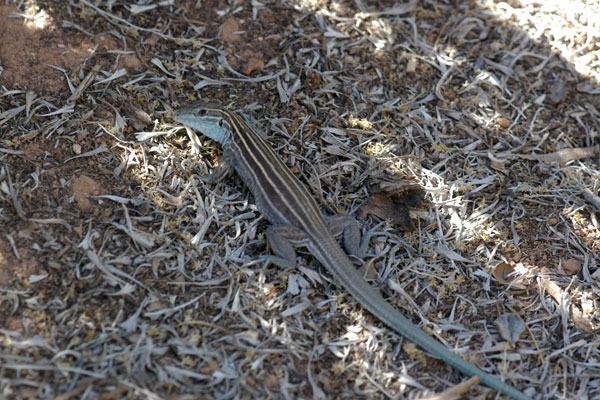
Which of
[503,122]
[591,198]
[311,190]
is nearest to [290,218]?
[311,190]

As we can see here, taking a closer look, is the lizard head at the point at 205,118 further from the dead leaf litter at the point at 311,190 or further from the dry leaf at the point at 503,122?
the dry leaf at the point at 503,122

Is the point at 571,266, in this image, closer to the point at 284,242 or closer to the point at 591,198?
the point at 591,198

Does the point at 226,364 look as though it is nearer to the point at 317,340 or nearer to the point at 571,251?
the point at 317,340

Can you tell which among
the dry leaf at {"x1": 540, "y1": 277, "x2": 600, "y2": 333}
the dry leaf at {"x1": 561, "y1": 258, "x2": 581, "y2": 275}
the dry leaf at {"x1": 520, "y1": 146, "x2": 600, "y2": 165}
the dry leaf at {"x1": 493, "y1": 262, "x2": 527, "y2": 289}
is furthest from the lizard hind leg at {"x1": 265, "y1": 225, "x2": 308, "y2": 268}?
the dry leaf at {"x1": 520, "y1": 146, "x2": 600, "y2": 165}

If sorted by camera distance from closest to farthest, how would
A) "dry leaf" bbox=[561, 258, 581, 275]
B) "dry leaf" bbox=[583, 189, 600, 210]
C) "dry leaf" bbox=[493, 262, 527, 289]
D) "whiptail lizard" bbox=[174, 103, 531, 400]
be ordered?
"whiptail lizard" bbox=[174, 103, 531, 400]
"dry leaf" bbox=[493, 262, 527, 289]
"dry leaf" bbox=[561, 258, 581, 275]
"dry leaf" bbox=[583, 189, 600, 210]

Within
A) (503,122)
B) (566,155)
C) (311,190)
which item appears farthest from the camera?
(503,122)

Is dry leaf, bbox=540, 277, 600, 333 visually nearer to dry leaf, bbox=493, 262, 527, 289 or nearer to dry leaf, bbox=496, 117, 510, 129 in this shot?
dry leaf, bbox=493, 262, 527, 289

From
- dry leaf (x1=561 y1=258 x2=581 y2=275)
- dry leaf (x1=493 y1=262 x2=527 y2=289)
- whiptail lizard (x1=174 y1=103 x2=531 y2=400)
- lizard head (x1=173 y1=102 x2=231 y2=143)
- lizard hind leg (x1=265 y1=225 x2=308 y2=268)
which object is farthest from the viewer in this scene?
lizard head (x1=173 y1=102 x2=231 y2=143)

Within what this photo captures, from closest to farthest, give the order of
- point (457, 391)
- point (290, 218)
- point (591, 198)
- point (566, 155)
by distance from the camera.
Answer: point (457, 391)
point (290, 218)
point (591, 198)
point (566, 155)
